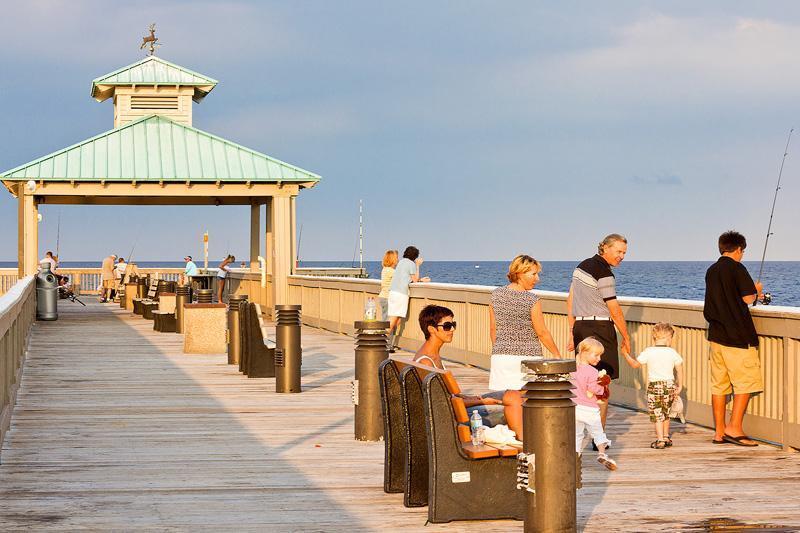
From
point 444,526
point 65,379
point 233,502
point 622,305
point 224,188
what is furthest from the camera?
point 224,188

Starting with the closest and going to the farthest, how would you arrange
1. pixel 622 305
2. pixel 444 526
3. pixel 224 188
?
pixel 444 526 → pixel 622 305 → pixel 224 188

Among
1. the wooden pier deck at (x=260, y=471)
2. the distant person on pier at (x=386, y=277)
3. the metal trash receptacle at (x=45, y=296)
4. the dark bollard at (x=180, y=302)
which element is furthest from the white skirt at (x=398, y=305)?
the metal trash receptacle at (x=45, y=296)

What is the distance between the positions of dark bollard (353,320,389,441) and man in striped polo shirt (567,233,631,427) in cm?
179

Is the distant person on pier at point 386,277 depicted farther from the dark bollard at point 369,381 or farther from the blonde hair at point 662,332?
the blonde hair at point 662,332

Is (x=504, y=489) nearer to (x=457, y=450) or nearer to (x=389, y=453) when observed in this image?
(x=457, y=450)

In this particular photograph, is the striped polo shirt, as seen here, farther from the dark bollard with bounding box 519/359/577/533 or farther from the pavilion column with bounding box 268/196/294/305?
the pavilion column with bounding box 268/196/294/305

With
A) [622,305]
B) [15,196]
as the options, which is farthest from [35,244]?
[622,305]

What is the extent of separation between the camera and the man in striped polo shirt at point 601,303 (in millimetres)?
11312

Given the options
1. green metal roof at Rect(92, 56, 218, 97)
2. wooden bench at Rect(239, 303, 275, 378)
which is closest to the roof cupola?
green metal roof at Rect(92, 56, 218, 97)

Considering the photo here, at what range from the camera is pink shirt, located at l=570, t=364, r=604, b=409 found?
33.3 ft

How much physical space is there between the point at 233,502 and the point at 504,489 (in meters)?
1.93

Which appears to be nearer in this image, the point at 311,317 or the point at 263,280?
the point at 311,317

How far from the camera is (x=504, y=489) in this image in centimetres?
824

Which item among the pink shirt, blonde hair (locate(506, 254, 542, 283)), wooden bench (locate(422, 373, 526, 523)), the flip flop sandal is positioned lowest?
the flip flop sandal
